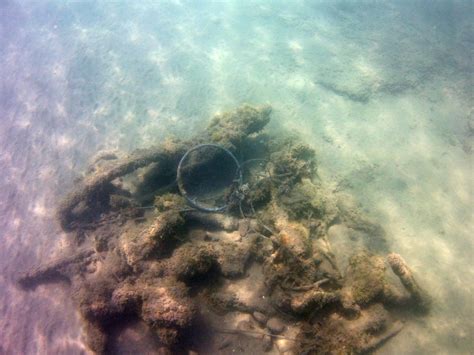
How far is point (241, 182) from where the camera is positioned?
6.05 metres

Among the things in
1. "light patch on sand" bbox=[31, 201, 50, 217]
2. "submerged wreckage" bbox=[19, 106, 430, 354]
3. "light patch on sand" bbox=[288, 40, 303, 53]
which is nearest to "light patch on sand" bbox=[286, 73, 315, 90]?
"light patch on sand" bbox=[288, 40, 303, 53]

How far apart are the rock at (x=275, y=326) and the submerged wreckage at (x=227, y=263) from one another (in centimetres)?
2

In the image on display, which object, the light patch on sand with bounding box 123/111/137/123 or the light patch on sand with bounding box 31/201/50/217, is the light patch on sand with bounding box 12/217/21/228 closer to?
the light patch on sand with bounding box 31/201/50/217

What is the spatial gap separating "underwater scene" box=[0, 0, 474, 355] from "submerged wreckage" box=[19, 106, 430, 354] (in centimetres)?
3

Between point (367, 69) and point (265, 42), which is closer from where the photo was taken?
point (367, 69)

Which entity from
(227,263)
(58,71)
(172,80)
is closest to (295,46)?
(172,80)

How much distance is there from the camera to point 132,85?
11.0 meters

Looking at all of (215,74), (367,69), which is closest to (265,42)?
(215,74)

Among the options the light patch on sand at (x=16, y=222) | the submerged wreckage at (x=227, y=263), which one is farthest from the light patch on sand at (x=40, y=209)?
the submerged wreckage at (x=227, y=263)

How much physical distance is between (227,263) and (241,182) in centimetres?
184

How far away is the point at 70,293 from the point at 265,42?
11.6m

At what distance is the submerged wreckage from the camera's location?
4.22 metres

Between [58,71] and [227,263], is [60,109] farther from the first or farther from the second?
[227,263]

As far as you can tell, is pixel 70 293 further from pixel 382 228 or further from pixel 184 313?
pixel 382 228
